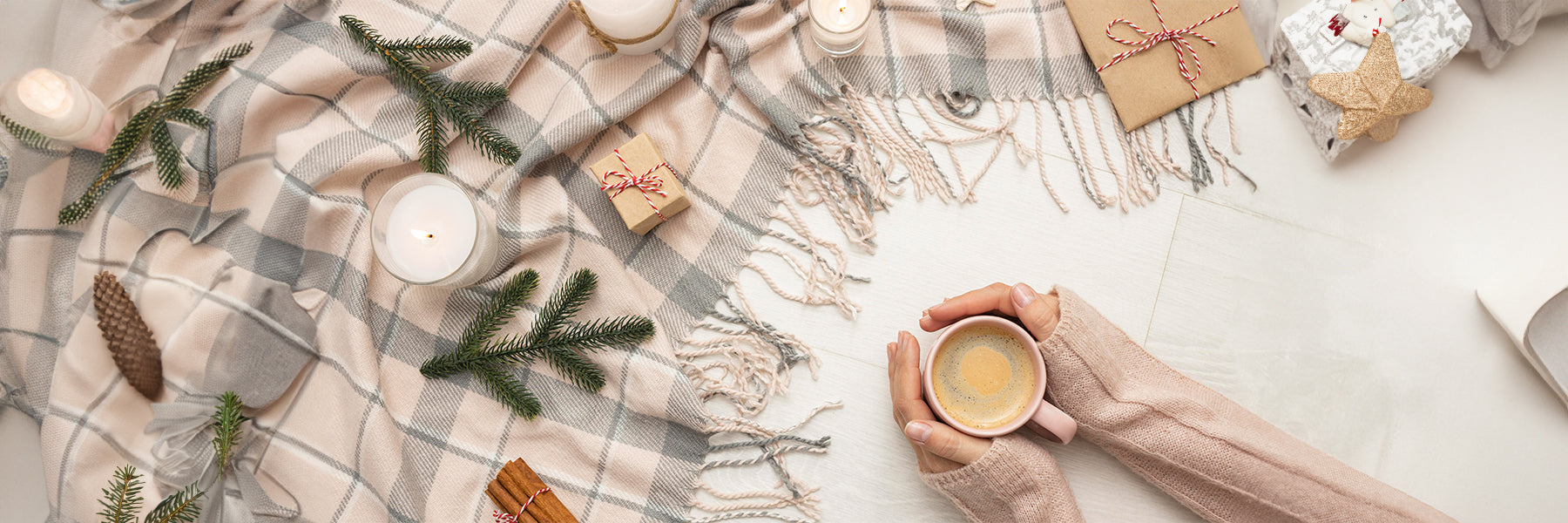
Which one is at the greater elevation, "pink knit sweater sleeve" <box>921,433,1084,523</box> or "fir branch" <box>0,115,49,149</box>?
"fir branch" <box>0,115,49,149</box>

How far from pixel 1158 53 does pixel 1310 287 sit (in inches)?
14.8

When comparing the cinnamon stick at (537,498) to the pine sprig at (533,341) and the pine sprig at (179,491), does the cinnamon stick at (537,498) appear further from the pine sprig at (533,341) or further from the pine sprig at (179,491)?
the pine sprig at (179,491)

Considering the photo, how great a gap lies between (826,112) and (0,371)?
42.1 inches

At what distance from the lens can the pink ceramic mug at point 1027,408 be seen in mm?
895

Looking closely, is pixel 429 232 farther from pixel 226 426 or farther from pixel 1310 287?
pixel 1310 287

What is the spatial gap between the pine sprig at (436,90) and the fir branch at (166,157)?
244 mm

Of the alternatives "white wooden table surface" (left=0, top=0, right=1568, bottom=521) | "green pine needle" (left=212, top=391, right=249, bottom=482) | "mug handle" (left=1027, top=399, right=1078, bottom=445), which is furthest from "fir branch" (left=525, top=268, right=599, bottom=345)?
"mug handle" (left=1027, top=399, right=1078, bottom=445)

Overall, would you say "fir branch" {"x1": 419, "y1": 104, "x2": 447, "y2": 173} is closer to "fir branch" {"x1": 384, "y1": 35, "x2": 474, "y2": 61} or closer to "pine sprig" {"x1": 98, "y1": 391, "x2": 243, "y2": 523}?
"fir branch" {"x1": 384, "y1": 35, "x2": 474, "y2": 61}

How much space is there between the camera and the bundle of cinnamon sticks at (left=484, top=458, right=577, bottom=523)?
0.90 metres

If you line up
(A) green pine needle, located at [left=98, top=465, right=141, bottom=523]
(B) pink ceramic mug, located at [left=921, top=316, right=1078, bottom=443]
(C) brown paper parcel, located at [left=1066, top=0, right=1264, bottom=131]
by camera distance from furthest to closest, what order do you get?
1. (C) brown paper parcel, located at [left=1066, top=0, right=1264, bottom=131]
2. (B) pink ceramic mug, located at [left=921, top=316, right=1078, bottom=443]
3. (A) green pine needle, located at [left=98, top=465, right=141, bottom=523]

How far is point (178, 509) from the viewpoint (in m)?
0.82

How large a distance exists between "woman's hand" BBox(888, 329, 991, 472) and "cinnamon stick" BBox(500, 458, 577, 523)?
419 millimetres

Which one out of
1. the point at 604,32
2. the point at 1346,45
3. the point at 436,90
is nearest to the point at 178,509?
the point at 436,90

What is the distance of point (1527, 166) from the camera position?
1.02m
